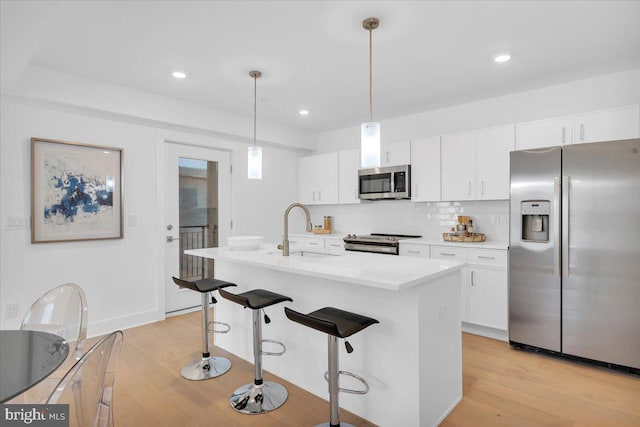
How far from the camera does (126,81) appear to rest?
11.5 ft

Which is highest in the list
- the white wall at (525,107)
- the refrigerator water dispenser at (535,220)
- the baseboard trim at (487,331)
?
the white wall at (525,107)

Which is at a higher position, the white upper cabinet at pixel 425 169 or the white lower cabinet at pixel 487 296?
the white upper cabinet at pixel 425 169

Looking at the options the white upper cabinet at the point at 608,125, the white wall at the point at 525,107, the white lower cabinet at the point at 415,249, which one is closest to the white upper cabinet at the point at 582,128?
the white upper cabinet at the point at 608,125

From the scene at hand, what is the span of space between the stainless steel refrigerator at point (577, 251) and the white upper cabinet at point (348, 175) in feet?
7.20

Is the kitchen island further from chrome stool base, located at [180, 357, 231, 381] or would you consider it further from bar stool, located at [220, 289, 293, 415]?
chrome stool base, located at [180, 357, 231, 381]

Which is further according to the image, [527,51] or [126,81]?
[126,81]

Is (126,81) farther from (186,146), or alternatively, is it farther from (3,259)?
(3,259)

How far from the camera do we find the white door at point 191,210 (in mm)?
4316

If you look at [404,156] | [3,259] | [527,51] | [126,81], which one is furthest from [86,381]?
[404,156]

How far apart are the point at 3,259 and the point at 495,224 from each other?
16.0 ft

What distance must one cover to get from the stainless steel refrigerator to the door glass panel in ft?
11.5

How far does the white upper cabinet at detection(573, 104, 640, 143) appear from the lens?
3.06 m

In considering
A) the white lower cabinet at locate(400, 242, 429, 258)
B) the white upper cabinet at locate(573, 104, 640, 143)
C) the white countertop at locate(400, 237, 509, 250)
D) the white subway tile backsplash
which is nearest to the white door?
the white subway tile backsplash

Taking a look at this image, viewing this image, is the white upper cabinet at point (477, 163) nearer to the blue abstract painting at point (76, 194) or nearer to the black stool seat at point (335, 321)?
the black stool seat at point (335, 321)
